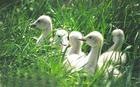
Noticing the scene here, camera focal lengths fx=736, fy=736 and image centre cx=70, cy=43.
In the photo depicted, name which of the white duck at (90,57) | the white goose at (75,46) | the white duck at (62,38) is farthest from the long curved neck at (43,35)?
the white duck at (90,57)

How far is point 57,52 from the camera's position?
784cm

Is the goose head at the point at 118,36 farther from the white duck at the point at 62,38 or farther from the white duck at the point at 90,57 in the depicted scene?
the white duck at the point at 62,38

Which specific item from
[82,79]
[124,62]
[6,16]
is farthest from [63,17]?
[82,79]

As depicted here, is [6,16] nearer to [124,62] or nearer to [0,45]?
[0,45]

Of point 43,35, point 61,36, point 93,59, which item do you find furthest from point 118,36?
point 43,35

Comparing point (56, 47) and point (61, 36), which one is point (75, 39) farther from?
point (56, 47)

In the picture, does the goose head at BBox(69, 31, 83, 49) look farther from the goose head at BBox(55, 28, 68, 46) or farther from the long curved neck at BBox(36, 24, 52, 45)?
the long curved neck at BBox(36, 24, 52, 45)

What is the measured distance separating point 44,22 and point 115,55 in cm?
196

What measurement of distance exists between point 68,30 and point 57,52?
1.27 meters

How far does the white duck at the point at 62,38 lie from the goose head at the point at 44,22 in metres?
0.15

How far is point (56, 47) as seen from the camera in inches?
323

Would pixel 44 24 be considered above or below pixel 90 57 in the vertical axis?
above

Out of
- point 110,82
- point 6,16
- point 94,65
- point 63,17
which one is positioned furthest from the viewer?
point 63,17

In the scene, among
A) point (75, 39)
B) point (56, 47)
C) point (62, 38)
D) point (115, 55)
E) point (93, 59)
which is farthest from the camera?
point (62, 38)
